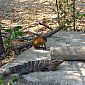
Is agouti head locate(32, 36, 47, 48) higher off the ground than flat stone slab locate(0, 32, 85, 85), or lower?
higher

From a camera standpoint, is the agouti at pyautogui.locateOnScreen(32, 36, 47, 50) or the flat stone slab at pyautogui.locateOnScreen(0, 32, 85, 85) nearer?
the flat stone slab at pyautogui.locateOnScreen(0, 32, 85, 85)

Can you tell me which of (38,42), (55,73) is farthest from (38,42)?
(55,73)

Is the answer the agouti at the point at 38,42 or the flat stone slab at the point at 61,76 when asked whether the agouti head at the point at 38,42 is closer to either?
the agouti at the point at 38,42

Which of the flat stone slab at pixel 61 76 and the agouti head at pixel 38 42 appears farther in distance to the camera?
the agouti head at pixel 38 42

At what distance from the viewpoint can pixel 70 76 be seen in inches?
150

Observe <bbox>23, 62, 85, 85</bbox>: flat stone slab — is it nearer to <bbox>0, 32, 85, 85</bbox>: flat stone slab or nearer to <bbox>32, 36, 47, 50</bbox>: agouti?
<bbox>0, 32, 85, 85</bbox>: flat stone slab

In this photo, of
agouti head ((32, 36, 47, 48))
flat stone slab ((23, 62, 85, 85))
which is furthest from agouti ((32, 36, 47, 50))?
flat stone slab ((23, 62, 85, 85))

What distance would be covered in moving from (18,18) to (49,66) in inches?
171

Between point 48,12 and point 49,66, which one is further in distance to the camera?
point 48,12

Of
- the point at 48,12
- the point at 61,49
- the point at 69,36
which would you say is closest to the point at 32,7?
the point at 48,12

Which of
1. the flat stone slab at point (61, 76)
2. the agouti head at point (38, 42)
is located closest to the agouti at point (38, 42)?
the agouti head at point (38, 42)

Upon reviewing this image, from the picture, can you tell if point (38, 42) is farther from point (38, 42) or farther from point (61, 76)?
point (61, 76)

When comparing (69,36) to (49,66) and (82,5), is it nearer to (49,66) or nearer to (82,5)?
(49,66)

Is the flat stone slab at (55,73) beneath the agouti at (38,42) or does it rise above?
beneath
